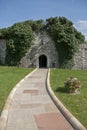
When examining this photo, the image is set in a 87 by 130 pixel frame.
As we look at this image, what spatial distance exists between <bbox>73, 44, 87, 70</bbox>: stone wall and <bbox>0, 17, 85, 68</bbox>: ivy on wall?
2.85 feet

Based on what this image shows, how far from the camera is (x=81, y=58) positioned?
42.3 meters

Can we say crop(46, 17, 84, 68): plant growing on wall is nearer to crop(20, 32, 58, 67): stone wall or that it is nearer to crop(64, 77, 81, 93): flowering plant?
crop(20, 32, 58, 67): stone wall

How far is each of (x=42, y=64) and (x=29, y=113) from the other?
33628 mm

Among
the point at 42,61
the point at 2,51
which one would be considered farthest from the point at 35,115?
the point at 2,51

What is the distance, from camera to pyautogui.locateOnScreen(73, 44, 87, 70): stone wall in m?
42.1

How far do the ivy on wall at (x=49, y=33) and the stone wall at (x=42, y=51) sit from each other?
79 centimetres

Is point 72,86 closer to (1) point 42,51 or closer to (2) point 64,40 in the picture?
(2) point 64,40

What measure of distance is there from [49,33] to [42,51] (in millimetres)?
3064

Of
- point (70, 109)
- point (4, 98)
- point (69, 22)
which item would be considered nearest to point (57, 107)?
point (70, 109)

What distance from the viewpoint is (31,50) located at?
4169cm

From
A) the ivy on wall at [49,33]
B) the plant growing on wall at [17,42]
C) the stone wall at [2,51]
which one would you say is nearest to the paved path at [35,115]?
the plant growing on wall at [17,42]

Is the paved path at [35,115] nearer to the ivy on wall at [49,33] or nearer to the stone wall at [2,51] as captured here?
the ivy on wall at [49,33]

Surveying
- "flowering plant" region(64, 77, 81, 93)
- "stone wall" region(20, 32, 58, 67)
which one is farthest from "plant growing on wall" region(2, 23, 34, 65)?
"flowering plant" region(64, 77, 81, 93)

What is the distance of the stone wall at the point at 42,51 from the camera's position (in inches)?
1640
